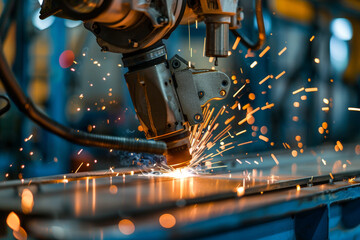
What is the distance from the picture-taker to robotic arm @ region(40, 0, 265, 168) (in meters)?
1.46

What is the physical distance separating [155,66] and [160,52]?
66 millimetres

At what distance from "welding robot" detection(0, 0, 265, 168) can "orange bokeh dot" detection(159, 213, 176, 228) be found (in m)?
0.57

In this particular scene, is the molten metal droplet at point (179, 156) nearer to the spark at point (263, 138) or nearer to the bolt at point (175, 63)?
the bolt at point (175, 63)

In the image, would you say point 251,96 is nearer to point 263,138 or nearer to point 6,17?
point 263,138

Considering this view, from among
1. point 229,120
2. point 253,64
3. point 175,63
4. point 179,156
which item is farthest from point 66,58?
point 253,64

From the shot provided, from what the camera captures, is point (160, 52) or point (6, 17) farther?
point (6, 17)

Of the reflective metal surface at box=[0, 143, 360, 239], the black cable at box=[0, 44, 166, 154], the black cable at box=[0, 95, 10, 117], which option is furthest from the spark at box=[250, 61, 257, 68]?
the black cable at box=[0, 95, 10, 117]

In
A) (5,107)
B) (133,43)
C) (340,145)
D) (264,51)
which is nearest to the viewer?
(133,43)

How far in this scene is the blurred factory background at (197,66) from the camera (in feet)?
7.09

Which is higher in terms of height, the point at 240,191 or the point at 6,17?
the point at 6,17

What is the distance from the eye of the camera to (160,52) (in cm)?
163

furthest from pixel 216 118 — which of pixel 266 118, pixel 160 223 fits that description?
pixel 160 223

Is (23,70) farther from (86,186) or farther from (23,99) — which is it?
(86,186)

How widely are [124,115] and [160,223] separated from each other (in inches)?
59.7
